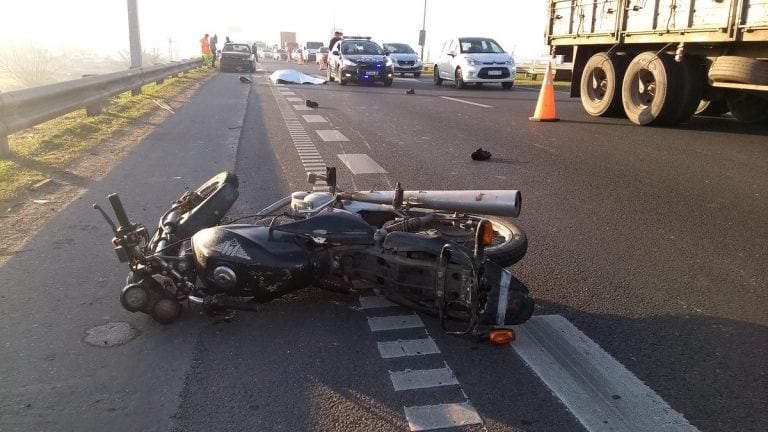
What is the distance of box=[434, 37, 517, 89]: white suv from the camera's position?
→ 2044 centimetres

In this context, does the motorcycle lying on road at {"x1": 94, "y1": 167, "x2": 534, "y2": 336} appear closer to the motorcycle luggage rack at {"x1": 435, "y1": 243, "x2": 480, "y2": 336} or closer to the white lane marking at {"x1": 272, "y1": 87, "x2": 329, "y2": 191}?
the motorcycle luggage rack at {"x1": 435, "y1": 243, "x2": 480, "y2": 336}

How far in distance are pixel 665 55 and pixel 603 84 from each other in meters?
2.28

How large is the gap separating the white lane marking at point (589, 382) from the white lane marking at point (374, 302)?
2.53 feet

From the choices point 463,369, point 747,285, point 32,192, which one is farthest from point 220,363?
point 32,192

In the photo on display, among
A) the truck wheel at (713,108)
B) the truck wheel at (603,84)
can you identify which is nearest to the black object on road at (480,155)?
the truck wheel at (603,84)

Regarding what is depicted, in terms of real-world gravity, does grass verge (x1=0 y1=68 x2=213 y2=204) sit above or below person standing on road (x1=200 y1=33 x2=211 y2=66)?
below

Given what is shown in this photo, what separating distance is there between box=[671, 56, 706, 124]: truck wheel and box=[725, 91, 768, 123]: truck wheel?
1266mm

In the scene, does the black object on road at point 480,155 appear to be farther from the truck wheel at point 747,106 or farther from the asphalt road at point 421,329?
the truck wheel at point 747,106

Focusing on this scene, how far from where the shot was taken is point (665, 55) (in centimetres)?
1050

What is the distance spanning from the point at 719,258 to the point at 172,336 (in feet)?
11.7

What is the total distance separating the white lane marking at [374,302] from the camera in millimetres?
3413

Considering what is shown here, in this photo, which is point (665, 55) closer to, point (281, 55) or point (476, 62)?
point (476, 62)

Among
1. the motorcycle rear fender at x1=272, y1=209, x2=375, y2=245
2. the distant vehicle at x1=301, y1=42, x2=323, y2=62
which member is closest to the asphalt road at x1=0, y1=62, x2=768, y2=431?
the motorcycle rear fender at x1=272, y1=209, x2=375, y2=245

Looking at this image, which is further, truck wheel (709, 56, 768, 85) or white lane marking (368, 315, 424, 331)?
truck wheel (709, 56, 768, 85)
